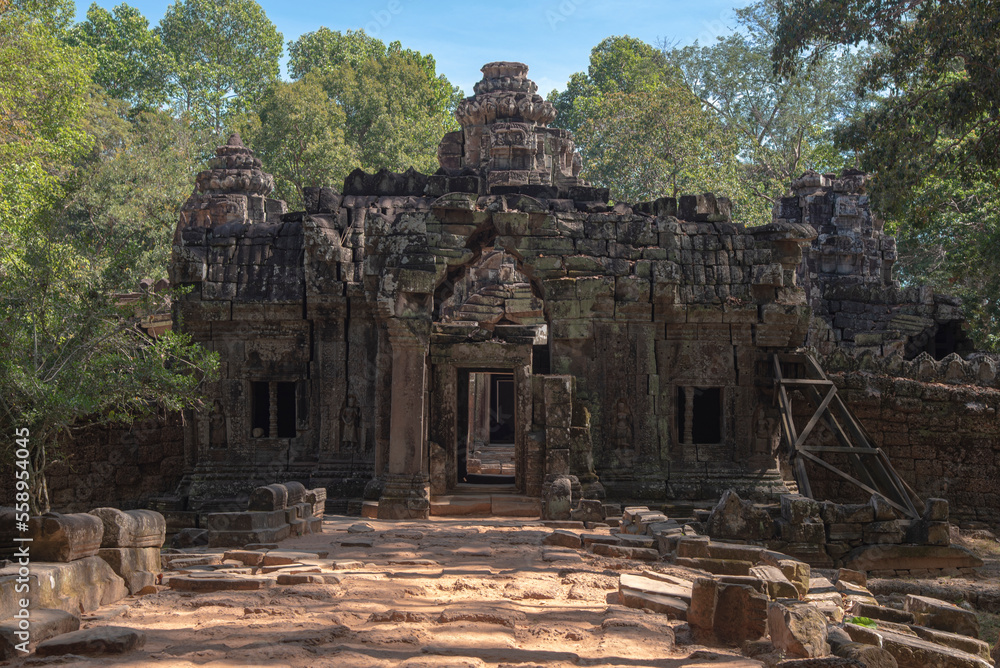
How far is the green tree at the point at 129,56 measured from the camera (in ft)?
135

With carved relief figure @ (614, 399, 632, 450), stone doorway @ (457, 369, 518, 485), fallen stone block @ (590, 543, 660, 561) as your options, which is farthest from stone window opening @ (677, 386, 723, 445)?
fallen stone block @ (590, 543, 660, 561)

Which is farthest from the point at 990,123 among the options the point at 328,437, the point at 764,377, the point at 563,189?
the point at 328,437

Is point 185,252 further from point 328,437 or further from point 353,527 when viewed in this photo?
point 353,527

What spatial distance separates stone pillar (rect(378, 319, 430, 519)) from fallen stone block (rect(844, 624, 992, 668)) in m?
7.35

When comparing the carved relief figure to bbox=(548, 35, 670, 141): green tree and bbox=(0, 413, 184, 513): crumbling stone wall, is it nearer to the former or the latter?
bbox=(0, 413, 184, 513): crumbling stone wall

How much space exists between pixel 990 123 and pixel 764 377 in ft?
15.4

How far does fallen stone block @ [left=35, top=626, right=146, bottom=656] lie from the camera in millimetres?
4809

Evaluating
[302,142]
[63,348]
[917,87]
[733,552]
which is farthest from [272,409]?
[302,142]

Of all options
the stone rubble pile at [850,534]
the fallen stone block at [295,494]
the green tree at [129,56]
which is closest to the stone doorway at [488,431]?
the fallen stone block at [295,494]

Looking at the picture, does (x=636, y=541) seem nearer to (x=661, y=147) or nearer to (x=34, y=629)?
(x=34, y=629)

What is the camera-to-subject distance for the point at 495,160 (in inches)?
930

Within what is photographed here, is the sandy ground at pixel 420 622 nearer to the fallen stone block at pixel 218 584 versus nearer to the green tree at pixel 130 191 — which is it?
the fallen stone block at pixel 218 584

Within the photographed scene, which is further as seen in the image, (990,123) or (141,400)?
(990,123)

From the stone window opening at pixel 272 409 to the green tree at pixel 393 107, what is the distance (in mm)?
18994
